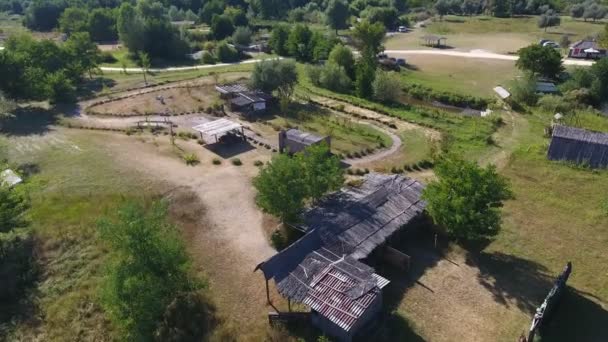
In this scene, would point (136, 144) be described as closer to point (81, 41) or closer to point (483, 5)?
point (81, 41)

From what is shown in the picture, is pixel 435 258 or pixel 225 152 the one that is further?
pixel 225 152

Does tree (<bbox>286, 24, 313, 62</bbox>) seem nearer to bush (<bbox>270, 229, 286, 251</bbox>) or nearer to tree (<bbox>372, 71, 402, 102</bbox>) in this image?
tree (<bbox>372, 71, 402, 102</bbox>)

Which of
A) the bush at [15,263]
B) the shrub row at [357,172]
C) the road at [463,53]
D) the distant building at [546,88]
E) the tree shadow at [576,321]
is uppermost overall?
the road at [463,53]

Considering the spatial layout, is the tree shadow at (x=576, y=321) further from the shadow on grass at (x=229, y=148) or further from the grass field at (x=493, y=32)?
the grass field at (x=493, y=32)

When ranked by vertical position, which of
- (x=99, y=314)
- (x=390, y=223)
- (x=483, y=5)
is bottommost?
(x=99, y=314)

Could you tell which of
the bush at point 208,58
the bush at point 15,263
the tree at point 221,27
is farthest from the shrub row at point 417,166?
the tree at point 221,27

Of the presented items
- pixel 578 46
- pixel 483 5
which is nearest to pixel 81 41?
pixel 578 46

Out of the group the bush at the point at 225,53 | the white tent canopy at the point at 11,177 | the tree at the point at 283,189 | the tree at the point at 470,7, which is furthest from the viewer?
the tree at the point at 470,7
